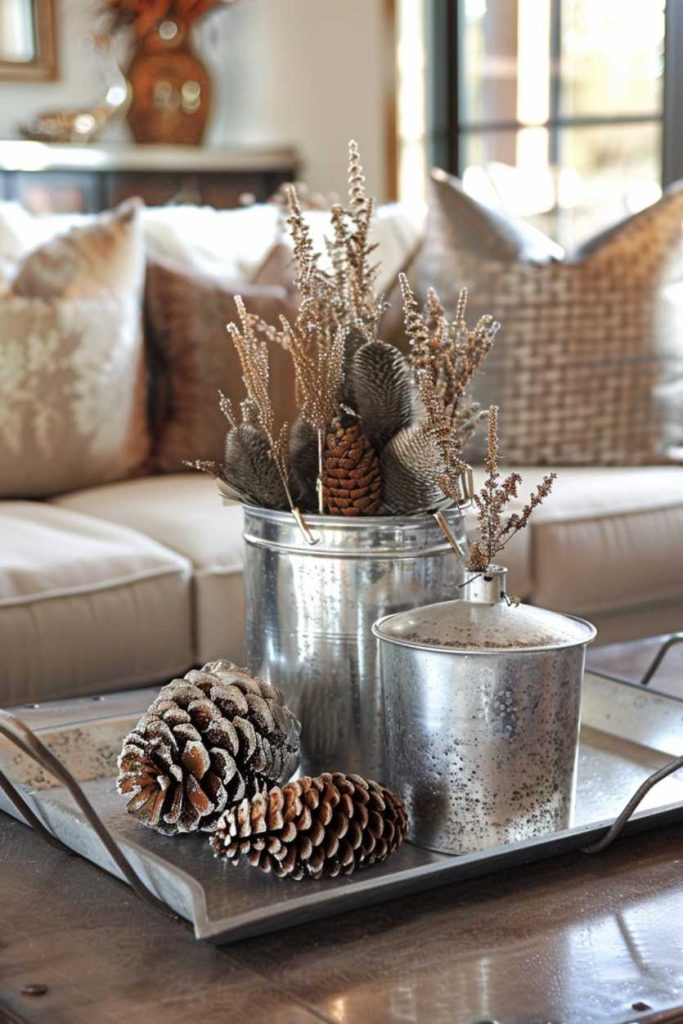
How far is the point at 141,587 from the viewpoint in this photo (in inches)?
73.1

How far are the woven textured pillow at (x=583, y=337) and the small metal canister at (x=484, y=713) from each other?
58.5 inches

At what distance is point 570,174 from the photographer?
4082 mm

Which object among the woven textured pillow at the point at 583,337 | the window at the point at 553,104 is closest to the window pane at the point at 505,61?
the window at the point at 553,104

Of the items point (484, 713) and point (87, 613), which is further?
point (87, 613)

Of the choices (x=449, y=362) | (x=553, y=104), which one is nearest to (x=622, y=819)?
(x=449, y=362)

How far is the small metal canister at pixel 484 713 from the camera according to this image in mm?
887

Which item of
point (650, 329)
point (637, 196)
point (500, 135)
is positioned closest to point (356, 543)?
point (650, 329)

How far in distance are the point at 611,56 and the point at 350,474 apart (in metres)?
3.28

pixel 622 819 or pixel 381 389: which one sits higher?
pixel 381 389

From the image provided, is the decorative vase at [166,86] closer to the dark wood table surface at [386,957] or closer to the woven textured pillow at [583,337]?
the woven textured pillow at [583,337]

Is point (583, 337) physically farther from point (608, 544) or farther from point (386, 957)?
point (386, 957)

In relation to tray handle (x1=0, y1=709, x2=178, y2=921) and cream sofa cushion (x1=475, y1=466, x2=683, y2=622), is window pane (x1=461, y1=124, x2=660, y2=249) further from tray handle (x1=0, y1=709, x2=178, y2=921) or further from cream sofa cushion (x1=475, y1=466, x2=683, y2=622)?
tray handle (x1=0, y1=709, x2=178, y2=921)

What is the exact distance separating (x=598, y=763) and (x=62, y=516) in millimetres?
1185

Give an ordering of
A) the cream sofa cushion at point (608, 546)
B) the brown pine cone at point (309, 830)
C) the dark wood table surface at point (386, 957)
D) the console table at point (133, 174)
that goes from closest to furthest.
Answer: the dark wood table surface at point (386, 957)
the brown pine cone at point (309, 830)
the cream sofa cushion at point (608, 546)
the console table at point (133, 174)
